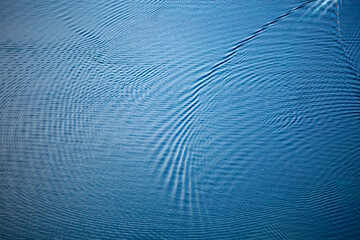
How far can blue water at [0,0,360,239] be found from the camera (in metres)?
0.68

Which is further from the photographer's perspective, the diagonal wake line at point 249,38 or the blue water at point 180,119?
the diagonal wake line at point 249,38

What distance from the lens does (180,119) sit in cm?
76

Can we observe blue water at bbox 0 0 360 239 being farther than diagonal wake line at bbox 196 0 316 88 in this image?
No

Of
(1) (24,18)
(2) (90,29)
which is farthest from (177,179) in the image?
(1) (24,18)

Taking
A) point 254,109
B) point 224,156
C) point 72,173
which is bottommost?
point 72,173

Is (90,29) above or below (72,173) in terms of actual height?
above

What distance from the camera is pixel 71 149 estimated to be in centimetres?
75

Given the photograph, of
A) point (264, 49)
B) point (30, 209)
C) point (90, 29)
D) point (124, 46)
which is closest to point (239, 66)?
point (264, 49)

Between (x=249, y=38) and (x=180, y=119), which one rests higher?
(x=249, y=38)

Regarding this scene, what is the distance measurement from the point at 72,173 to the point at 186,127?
36cm

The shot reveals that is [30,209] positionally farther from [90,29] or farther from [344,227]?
[344,227]

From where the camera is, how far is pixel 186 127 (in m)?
0.76

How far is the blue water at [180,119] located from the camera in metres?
0.68

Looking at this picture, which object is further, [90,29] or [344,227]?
[90,29]
